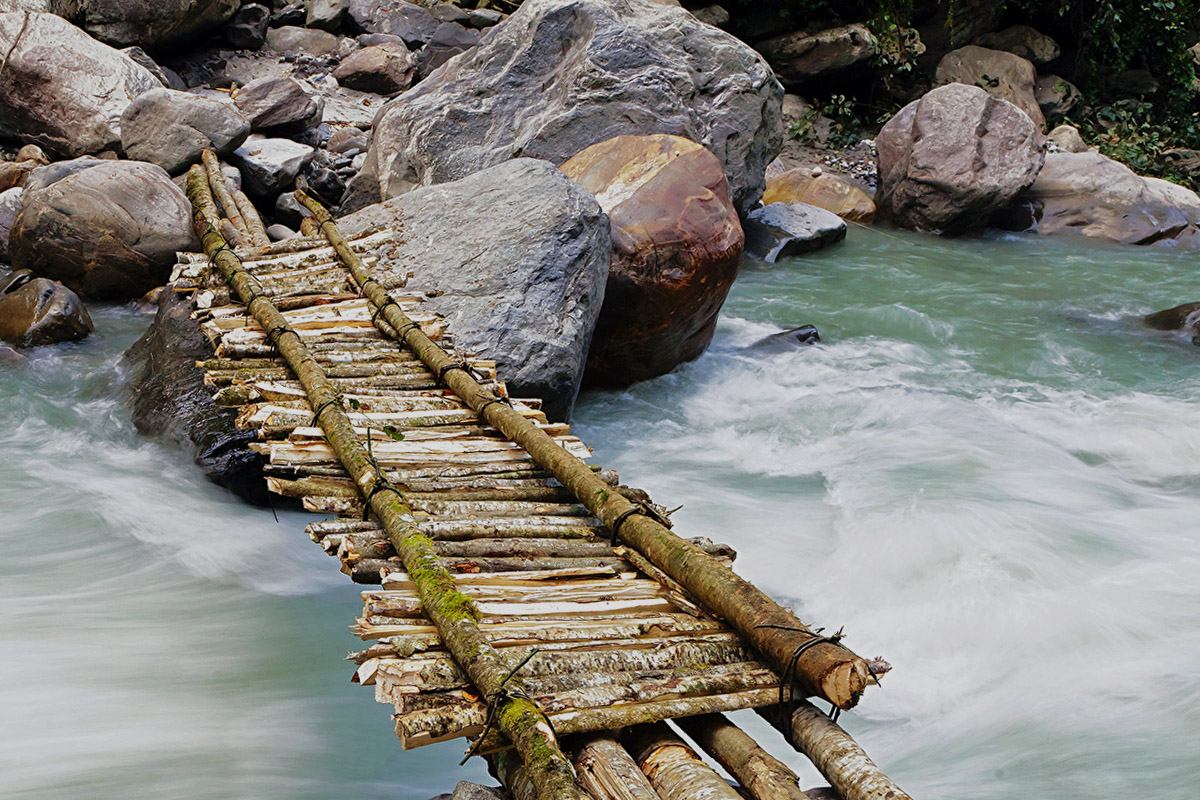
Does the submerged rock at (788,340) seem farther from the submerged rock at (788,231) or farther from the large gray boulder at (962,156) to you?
the large gray boulder at (962,156)

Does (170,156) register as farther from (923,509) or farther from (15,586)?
(923,509)

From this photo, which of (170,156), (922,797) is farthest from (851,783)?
(170,156)

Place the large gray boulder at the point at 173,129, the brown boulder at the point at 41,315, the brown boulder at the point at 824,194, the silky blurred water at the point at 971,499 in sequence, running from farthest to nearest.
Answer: the brown boulder at the point at 824,194
the large gray boulder at the point at 173,129
the brown boulder at the point at 41,315
the silky blurred water at the point at 971,499

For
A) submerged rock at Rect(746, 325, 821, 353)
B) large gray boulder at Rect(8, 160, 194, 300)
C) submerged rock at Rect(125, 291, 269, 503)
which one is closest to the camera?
submerged rock at Rect(125, 291, 269, 503)

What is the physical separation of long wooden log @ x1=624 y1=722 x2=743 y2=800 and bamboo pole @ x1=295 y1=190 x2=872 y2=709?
1.19ft

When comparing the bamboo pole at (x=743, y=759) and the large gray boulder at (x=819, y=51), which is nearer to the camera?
the bamboo pole at (x=743, y=759)

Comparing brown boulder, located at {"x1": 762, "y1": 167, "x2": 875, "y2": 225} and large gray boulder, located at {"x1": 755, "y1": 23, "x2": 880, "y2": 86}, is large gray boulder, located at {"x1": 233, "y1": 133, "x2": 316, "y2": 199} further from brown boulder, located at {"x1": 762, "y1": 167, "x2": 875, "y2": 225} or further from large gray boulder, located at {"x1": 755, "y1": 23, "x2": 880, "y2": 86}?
large gray boulder, located at {"x1": 755, "y1": 23, "x2": 880, "y2": 86}

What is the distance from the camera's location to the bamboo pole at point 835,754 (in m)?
2.23

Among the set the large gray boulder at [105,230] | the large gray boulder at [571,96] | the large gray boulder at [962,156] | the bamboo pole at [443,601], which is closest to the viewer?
the bamboo pole at [443,601]

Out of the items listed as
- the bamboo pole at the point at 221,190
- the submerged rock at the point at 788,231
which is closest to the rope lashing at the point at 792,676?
the bamboo pole at the point at 221,190

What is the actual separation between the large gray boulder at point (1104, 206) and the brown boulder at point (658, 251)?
6.44 metres

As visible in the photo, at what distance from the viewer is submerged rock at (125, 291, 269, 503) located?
5.01 metres

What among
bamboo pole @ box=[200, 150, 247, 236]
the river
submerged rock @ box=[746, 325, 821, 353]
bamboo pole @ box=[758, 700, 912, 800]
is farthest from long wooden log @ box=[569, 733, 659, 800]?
bamboo pole @ box=[200, 150, 247, 236]

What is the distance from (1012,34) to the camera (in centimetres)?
1546
